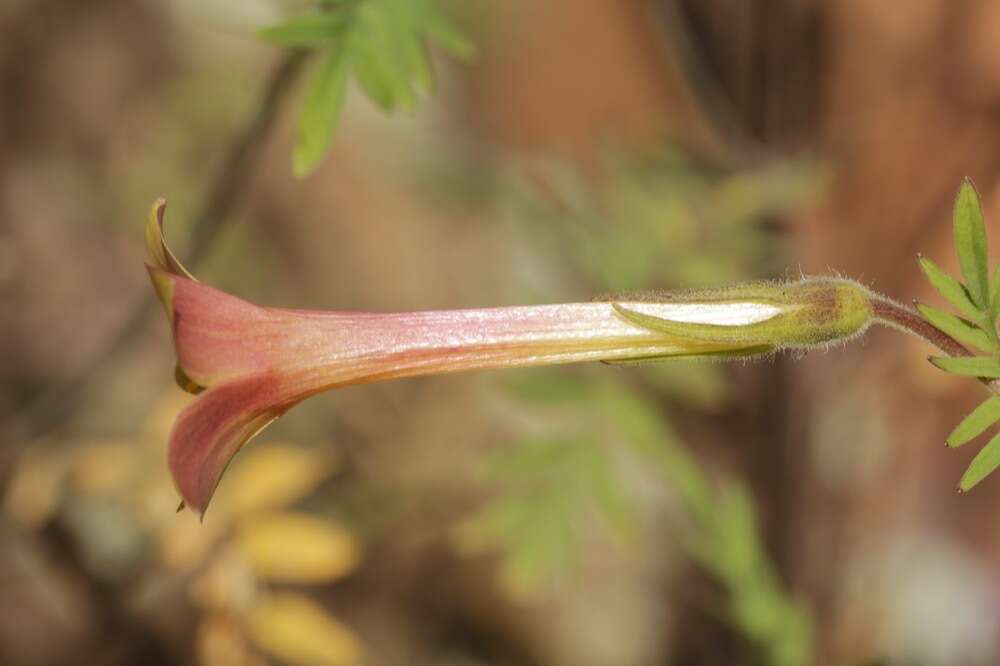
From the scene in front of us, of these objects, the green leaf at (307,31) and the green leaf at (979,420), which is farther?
the green leaf at (307,31)

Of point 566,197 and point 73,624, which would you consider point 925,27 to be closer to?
point 566,197

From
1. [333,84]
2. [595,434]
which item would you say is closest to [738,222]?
[595,434]

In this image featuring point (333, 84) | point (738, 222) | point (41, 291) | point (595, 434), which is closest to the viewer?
point (333, 84)

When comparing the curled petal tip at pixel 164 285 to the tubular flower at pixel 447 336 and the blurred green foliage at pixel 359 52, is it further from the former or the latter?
the blurred green foliage at pixel 359 52

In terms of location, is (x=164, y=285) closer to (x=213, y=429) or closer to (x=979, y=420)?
(x=213, y=429)

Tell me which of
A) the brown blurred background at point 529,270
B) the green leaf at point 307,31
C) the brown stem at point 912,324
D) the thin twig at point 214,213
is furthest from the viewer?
the brown blurred background at point 529,270

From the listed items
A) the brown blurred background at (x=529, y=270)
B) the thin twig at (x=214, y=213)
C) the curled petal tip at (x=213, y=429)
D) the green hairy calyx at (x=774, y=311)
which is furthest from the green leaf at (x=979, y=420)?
the brown blurred background at (x=529, y=270)

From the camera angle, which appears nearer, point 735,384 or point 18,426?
point 18,426
